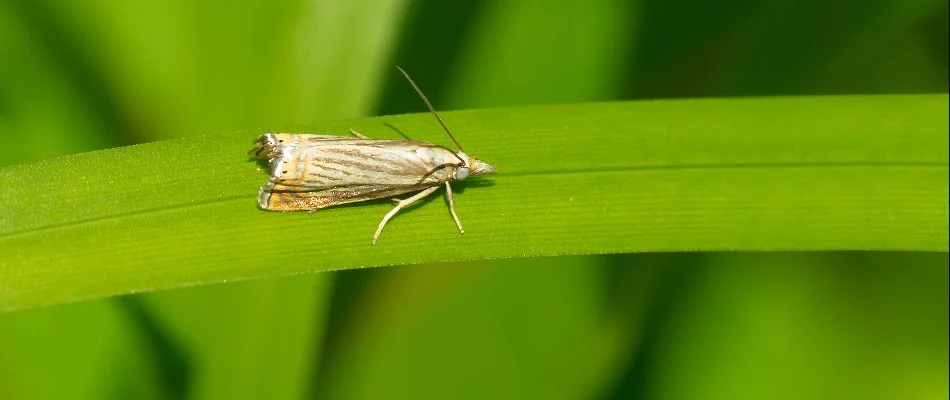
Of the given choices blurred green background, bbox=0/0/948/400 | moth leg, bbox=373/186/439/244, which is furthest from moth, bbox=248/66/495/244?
blurred green background, bbox=0/0/948/400

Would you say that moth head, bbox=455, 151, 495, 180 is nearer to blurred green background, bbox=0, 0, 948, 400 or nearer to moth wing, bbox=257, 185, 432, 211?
blurred green background, bbox=0, 0, 948, 400

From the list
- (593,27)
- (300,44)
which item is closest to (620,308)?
(593,27)

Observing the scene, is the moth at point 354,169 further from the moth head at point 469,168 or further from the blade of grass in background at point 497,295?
the blade of grass in background at point 497,295

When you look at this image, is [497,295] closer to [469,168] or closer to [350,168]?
[469,168]

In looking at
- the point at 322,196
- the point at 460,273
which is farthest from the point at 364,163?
the point at 460,273

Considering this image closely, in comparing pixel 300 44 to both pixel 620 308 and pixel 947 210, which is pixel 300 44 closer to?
pixel 620 308
